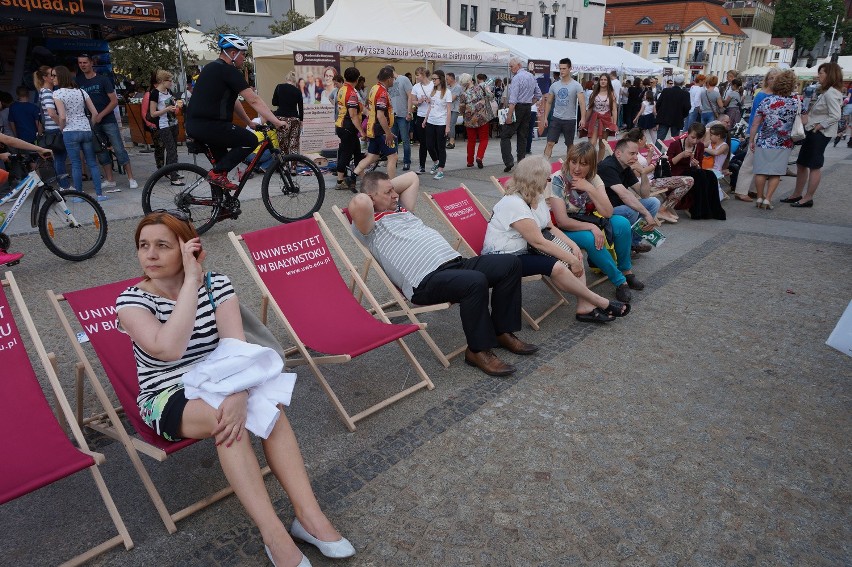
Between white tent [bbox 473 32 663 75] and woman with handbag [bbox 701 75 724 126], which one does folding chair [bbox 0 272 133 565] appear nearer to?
Result: woman with handbag [bbox 701 75 724 126]

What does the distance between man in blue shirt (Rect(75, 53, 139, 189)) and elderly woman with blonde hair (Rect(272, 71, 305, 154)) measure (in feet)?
8.58

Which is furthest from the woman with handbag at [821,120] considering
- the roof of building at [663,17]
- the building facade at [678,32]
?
the roof of building at [663,17]

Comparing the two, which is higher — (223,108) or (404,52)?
(404,52)

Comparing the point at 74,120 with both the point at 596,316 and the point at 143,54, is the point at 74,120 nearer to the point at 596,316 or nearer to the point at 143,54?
the point at 596,316

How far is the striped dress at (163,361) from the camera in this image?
2.23 m

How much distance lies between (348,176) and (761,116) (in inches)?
227

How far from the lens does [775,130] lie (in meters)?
7.67

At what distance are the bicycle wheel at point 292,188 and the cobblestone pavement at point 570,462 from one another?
2.71 meters

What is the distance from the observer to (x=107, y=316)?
2.75 meters

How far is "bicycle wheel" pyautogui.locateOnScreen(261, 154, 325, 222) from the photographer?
6535 mm

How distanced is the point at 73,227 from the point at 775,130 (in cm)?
826

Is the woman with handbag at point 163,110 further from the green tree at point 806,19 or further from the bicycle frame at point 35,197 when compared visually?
the green tree at point 806,19


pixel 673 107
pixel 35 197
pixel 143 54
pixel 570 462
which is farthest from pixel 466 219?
pixel 143 54

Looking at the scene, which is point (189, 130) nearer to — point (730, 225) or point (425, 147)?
point (425, 147)
